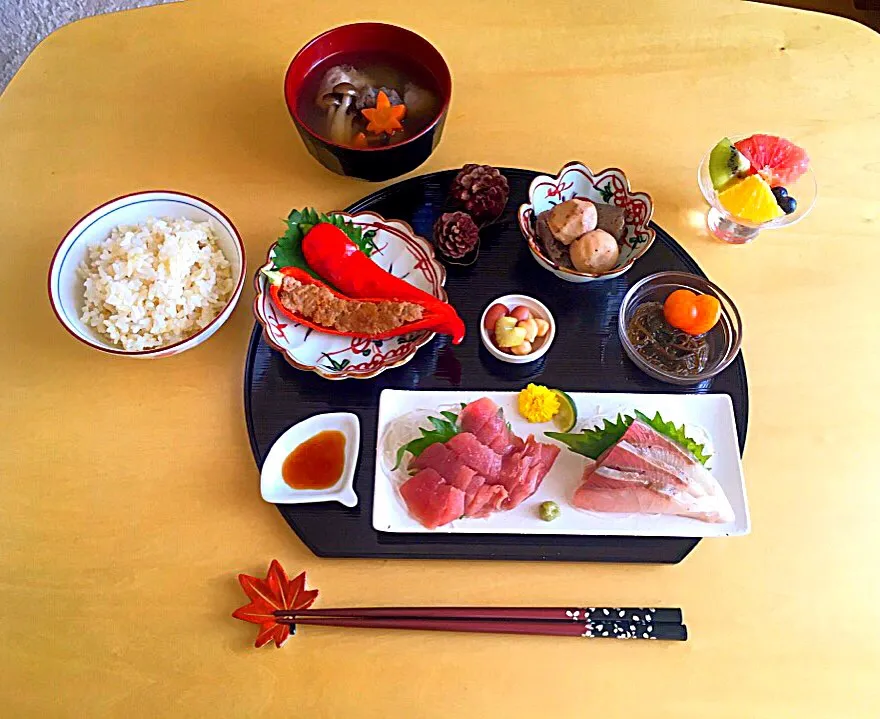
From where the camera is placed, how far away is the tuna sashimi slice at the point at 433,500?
1.28 meters

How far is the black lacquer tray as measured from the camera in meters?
1.29

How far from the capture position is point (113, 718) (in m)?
1.19

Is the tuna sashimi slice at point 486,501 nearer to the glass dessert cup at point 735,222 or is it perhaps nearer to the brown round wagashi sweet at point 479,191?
the brown round wagashi sweet at point 479,191

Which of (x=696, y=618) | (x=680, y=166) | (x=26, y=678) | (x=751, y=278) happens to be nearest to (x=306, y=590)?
(x=26, y=678)

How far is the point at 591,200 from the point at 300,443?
83cm

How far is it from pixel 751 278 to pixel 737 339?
0.63ft

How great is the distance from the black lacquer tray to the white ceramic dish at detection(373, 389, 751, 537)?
0.07 feet

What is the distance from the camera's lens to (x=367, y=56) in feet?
5.19

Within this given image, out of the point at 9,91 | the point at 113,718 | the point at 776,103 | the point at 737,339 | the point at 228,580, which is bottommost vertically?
the point at 113,718

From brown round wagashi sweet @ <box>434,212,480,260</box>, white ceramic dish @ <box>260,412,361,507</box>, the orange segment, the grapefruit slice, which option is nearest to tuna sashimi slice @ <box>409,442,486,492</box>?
white ceramic dish @ <box>260,412,361,507</box>

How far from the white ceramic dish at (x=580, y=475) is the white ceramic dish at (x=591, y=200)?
291mm

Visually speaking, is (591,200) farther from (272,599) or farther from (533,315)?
(272,599)

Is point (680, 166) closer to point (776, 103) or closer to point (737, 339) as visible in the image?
point (776, 103)

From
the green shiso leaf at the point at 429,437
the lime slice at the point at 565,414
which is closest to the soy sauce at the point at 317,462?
the green shiso leaf at the point at 429,437
